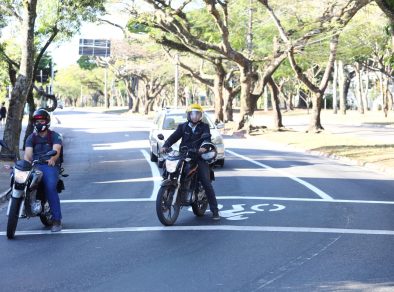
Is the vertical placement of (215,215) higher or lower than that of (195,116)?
lower

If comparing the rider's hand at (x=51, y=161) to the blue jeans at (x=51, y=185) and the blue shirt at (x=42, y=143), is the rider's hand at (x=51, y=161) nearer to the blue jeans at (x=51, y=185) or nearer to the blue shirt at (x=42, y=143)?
the blue jeans at (x=51, y=185)

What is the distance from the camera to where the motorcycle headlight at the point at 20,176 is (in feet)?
29.7

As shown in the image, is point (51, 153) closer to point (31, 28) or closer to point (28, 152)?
point (28, 152)

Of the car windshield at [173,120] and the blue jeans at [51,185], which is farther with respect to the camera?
the car windshield at [173,120]

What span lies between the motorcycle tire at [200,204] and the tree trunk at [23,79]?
10.6 m

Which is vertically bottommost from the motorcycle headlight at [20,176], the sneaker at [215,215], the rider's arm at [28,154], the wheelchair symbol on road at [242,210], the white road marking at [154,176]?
the white road marking at [154,176]

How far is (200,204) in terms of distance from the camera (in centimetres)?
1074

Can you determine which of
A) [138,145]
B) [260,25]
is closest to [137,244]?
[138,145]

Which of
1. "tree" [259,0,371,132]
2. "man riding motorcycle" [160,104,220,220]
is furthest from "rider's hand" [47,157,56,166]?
"tree" [259,0,371,132]

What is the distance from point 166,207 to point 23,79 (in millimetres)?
12065

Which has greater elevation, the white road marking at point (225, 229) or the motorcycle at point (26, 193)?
the motorcycle at point (26, 193)

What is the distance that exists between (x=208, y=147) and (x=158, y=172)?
7.99 m

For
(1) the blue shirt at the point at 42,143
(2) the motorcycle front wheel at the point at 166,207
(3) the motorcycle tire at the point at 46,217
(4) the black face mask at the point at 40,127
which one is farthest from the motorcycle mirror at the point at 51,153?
(2) the motorcycle front wheel at the point at 166,207

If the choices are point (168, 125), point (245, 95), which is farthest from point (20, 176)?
point (245, 95)
